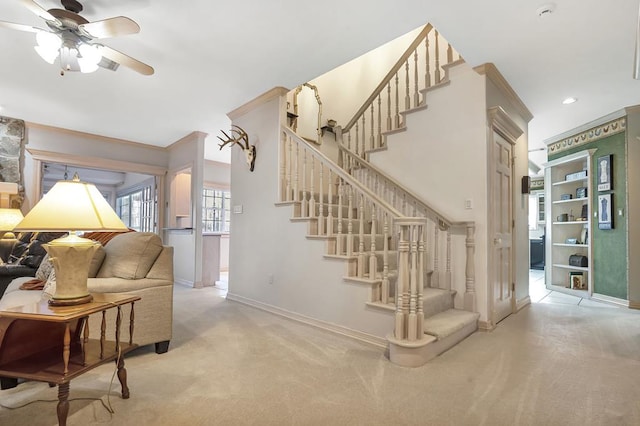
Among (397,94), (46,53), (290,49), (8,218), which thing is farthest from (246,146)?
(8,218)

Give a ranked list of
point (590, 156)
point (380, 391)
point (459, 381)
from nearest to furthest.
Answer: point (380, 391)
point (459, 381)
point (590, 156)

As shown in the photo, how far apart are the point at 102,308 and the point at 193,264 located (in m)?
3.91

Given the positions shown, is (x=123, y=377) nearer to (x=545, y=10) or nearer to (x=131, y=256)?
(x=131, y=256)

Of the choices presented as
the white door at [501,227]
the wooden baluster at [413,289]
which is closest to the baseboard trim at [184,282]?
the wooden baluster at [413,289]

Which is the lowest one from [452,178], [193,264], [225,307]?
[225,307]

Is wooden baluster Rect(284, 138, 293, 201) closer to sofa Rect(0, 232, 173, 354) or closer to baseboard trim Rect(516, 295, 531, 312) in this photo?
sofa Rect(0, 232, 173, 354)

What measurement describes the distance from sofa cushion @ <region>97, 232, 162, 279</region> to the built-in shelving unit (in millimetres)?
5976

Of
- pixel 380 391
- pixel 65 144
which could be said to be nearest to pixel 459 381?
pixel 380 391

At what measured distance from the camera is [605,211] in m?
4.60

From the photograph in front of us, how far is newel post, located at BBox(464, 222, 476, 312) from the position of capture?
314 centimetres

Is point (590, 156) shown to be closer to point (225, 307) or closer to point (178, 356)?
point (225, 307)

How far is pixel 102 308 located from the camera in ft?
5.10

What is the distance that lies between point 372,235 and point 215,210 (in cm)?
574

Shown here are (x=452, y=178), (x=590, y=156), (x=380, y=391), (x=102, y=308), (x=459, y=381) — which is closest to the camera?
(x=102, y=308)
